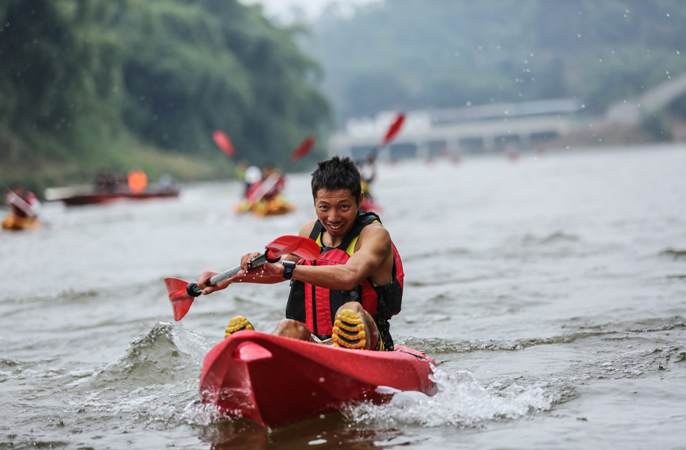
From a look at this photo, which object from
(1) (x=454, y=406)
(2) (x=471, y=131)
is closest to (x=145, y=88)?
(1) (x=454, y=406)

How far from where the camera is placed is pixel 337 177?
3803 mm

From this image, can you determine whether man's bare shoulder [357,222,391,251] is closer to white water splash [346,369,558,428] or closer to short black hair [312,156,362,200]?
short black hair [312,156,362,200]

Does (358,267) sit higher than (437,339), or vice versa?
(358,267)

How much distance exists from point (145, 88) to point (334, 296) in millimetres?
38503

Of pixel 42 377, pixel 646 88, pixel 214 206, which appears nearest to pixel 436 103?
pixel 646 88

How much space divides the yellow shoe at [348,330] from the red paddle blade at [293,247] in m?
0.28

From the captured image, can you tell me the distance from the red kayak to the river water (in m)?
0.11

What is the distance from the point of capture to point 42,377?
17.9ft

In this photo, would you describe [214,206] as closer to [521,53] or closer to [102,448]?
[102,448]

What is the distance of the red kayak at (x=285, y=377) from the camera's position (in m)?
3.47

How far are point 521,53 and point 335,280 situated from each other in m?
126

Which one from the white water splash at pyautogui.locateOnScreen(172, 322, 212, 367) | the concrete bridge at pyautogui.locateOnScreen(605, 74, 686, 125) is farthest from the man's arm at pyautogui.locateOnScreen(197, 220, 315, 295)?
the concrete bridge at pyautogui.locateOnScreen(605, 74, 686, 125)

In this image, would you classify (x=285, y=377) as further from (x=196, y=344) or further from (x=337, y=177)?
(x=196, y=344)

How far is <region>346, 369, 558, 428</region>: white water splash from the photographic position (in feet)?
12.8
